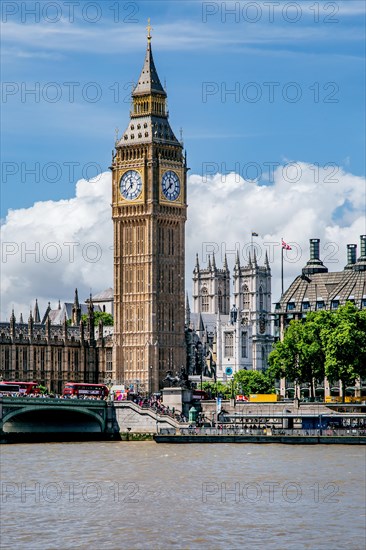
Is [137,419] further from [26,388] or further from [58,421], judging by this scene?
[26,388]

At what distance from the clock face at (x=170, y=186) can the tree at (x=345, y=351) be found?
34365 mm

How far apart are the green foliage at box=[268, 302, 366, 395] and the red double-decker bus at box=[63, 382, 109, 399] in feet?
53.6

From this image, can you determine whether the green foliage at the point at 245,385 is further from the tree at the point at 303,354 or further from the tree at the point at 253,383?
the tree at the point at 303,354

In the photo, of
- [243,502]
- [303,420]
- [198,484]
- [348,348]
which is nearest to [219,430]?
[303,420]

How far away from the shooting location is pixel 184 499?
6812 centimetres

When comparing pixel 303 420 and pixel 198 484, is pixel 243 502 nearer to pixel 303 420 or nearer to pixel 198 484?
pixel 198 484

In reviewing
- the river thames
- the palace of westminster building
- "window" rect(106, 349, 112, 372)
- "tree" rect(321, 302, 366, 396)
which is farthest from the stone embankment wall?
"window" rect(106, 349, 112, 372)

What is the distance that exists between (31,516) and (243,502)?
9830 millimetres

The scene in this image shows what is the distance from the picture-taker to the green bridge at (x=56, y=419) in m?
115

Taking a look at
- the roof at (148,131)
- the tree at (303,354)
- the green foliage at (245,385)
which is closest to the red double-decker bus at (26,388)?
the tree at (303,354)

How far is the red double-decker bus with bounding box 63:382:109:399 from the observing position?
129500 mm

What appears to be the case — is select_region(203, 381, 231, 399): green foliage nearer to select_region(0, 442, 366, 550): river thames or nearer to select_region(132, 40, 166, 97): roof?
select_region(132, 40, 166, 97): roof

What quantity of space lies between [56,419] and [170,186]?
1694 inches

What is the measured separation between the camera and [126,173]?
16112cm
